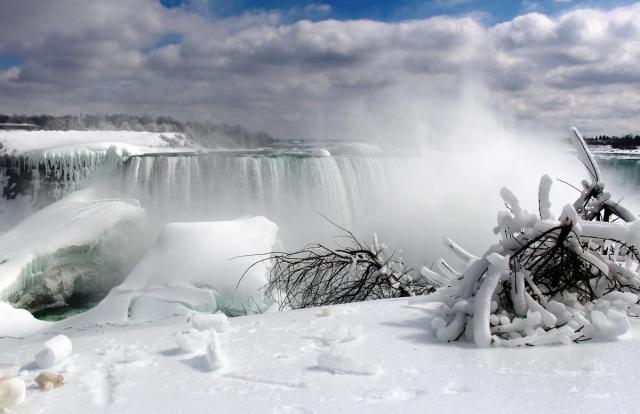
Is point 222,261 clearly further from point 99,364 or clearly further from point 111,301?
point 99,364

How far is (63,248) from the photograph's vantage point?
12094 mm

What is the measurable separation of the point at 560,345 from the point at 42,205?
17.7 metres

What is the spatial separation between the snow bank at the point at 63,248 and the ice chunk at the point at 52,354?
10172 millimetres

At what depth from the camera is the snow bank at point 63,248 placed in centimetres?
1133

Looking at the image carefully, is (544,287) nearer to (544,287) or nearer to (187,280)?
(544,287)

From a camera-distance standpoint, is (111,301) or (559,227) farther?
(111,301)

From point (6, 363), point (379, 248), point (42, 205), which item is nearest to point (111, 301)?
point (379, 248)

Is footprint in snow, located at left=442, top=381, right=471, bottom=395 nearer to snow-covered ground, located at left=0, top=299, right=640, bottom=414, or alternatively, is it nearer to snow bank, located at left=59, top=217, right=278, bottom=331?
snow-covered ground, located at left=0, top=299, right=640, bottom=414

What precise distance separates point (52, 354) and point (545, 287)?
6.13ft

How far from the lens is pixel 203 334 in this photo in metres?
1.94

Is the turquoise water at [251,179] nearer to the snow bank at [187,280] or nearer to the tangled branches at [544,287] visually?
the snow bank at [187,280]

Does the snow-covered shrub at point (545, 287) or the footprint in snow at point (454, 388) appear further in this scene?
the snow-covered shrub at point (545, 287)

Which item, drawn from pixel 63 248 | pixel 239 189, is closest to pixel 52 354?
pixel 63 248

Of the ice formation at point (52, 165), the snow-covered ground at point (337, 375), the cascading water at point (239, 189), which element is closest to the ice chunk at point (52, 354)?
the snow-covered ground at point (337, 375)
